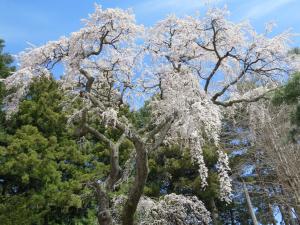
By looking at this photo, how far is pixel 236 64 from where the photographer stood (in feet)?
25.3

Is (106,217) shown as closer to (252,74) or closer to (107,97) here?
(107,97)

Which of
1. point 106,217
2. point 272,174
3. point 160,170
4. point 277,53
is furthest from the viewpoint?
point 160,170

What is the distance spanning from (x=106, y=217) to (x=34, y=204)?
403 cm

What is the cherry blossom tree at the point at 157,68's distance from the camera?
6734 mm

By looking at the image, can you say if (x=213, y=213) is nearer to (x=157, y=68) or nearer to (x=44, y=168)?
(x=44, y=168)

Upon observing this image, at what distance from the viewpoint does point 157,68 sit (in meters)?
7.29

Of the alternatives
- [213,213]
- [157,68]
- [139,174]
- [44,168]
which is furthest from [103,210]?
[213,213]

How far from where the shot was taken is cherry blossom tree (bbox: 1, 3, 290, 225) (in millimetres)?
6734

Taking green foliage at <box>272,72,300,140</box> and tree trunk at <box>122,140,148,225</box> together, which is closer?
green foliage at <box>272,72,300,140</box>

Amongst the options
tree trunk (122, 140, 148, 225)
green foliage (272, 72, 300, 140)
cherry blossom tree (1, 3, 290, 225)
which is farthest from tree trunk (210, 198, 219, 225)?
green foliage (272, 72, 300, 140)

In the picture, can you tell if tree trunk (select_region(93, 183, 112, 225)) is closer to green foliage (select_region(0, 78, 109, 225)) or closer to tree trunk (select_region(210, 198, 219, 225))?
green foliage (select_region(0, 78, 109, 225))

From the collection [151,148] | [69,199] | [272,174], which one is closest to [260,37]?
[151,148]

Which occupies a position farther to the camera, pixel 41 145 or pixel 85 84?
pixel 41 145

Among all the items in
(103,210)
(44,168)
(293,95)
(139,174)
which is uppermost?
(44,168)
